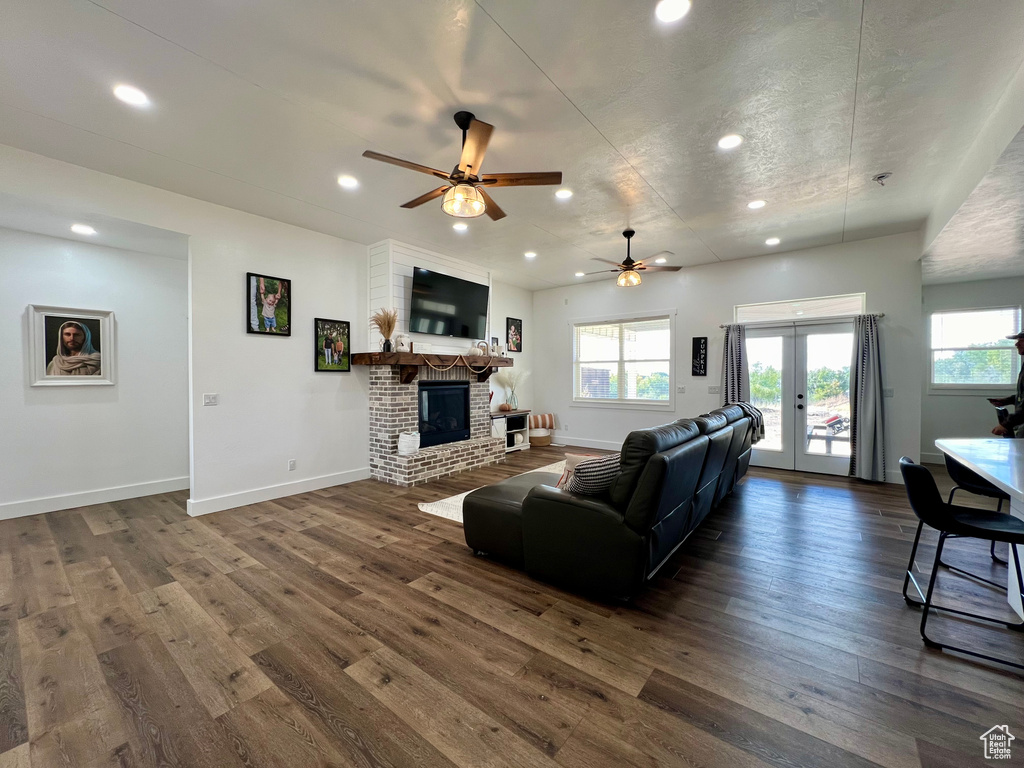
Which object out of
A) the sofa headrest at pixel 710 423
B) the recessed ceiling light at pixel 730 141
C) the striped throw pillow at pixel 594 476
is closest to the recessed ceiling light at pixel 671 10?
the recessed ceiling light at pixel 730 141

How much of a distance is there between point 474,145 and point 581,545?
2.58 metres

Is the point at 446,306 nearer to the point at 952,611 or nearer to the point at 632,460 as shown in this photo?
the point at 632,460

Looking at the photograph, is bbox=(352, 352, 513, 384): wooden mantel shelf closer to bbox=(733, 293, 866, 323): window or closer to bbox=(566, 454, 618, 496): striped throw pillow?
bbox=(566, 454, 618, 496): striped throw pillow

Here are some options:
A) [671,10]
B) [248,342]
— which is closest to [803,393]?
[671,10]

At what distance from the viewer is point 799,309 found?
5758 millimetres

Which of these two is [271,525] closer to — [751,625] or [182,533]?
[182,533]

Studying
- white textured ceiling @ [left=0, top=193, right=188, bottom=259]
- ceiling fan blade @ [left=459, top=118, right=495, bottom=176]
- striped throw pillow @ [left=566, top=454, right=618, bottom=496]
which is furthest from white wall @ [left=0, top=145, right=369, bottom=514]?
striped throw pillow @ [left=566, top=454, right=618, bottom=496]

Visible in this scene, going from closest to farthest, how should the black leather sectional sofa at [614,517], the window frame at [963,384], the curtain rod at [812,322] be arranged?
the black leather sectional sofa at [614,517] → the curtain rod at [812,322] → the window frame at [963,384]

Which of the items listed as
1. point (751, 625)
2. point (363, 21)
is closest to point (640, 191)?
point (363, 21)

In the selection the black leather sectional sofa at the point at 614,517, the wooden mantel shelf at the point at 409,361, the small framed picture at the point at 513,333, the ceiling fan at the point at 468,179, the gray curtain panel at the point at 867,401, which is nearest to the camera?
the black leather sectional sofa at the point at 614,517

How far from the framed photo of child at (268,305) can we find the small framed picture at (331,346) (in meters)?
0.34

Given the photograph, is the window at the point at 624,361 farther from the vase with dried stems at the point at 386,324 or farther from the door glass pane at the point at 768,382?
the vase with dried stems at the point at 386,324

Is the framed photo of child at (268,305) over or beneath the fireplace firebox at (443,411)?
over

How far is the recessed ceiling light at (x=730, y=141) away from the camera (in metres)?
2.96
